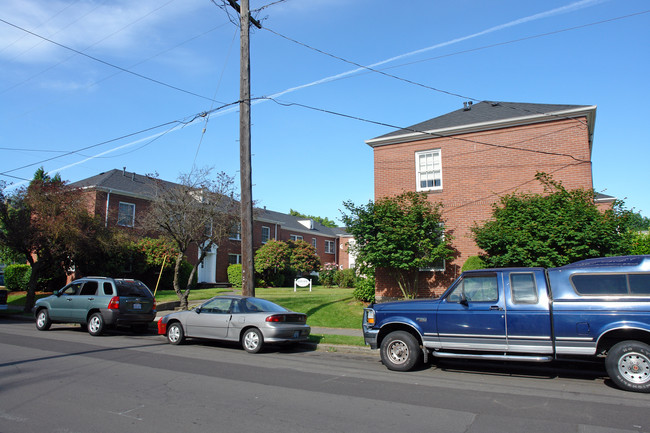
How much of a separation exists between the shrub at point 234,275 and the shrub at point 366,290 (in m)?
16.1

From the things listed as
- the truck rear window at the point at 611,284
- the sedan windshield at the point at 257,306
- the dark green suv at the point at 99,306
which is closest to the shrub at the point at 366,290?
the sedan windshield at the point at 257,306

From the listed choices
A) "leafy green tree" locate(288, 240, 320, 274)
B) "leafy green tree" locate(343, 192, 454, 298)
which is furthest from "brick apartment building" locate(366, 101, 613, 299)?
"leafy green tree" locate(288, 240, 320, 274)

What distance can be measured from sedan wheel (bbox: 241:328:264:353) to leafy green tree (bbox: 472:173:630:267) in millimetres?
7955

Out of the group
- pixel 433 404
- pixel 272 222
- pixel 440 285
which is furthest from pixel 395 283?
pixel 272 222

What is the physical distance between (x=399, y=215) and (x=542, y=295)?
8646 mm

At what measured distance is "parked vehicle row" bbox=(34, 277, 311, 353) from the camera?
10484 millimetres

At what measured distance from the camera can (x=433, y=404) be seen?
5969mm

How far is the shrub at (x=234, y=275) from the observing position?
3241cm

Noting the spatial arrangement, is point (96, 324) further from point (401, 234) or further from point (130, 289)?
point (401, 234)

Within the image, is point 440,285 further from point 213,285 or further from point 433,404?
point 213,285

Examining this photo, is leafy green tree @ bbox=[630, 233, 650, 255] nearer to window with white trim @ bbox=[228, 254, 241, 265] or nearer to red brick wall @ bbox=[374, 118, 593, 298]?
red brick wall @ bbox=[374, 118, 593, 298]

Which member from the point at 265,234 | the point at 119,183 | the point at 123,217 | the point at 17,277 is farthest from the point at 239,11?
the point at 265,234

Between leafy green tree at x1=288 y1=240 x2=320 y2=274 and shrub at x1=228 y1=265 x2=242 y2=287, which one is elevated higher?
leafy green tree at x1=288 y1=240 x2=320 y2=274

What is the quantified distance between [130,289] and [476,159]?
1325cm
